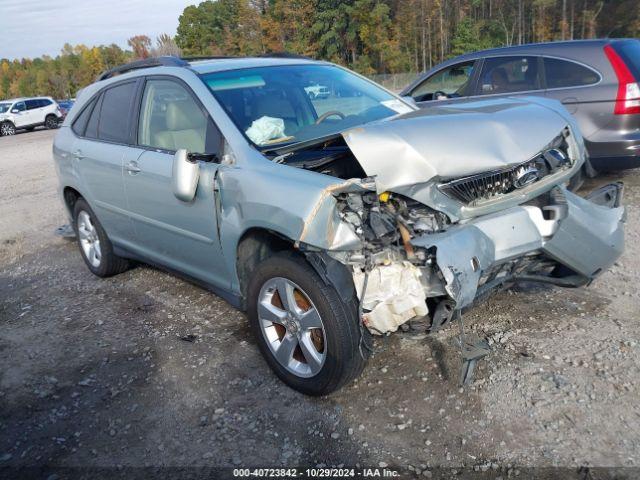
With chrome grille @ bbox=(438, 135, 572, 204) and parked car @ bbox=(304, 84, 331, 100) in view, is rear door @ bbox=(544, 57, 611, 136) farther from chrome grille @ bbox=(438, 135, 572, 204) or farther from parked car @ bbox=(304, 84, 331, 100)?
parked car @ bbox=(304, 84, 331, 100)

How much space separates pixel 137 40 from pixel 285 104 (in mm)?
104506

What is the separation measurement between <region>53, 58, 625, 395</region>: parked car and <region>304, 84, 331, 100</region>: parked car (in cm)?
5

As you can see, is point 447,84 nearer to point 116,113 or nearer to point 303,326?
point 116,113

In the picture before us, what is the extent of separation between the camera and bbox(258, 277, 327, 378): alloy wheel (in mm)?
3072

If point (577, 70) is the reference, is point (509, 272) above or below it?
below

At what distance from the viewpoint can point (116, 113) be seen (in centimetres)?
470

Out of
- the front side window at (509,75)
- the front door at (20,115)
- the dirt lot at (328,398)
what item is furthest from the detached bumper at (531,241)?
the front door at (20,115)

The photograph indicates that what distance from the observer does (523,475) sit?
2463mm

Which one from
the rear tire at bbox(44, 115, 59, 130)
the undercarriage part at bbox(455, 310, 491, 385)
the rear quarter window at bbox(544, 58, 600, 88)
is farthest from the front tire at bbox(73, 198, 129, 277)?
the rear tire at bbox(44, 115, 59, 130)

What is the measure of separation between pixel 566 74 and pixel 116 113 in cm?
509

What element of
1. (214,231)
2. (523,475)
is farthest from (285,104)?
(523,475)

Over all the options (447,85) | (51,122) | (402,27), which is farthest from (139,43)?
(447,85)

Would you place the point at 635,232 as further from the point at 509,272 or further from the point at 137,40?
the point at 137,40

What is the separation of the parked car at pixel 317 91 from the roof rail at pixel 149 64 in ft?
3.02
